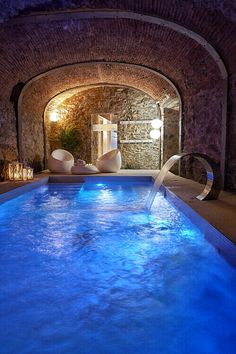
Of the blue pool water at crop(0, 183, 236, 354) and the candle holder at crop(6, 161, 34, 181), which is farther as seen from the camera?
the candle holder at crop(6, 161, 34, 181)

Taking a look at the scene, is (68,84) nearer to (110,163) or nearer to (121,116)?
(121,116)

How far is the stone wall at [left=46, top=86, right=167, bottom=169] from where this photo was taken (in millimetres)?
10789

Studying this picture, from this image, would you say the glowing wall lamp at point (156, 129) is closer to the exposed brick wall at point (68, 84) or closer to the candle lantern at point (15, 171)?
the exposed brick wall at point (68, 84)

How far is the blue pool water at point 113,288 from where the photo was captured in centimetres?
161

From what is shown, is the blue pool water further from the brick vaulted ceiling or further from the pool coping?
the brick vaulted ceiling

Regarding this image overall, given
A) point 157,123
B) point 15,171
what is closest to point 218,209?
point 15,171

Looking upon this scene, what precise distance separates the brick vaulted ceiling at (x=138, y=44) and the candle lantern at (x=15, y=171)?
131cm

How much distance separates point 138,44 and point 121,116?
4.72 metres

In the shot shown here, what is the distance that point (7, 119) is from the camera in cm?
719

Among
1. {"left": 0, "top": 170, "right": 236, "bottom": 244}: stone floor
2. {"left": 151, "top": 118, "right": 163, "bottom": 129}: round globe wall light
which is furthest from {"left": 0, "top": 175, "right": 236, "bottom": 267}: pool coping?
{"left": 151, "top": 118, "right": 163, "bottom": 129}: round globe wall light

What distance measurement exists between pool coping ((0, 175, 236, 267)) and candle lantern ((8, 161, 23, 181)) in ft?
1.49

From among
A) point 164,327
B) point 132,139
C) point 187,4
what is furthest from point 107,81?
point 164,327

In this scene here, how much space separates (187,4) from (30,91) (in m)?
5.41

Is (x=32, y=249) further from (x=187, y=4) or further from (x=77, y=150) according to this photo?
(x=77, y=150)
